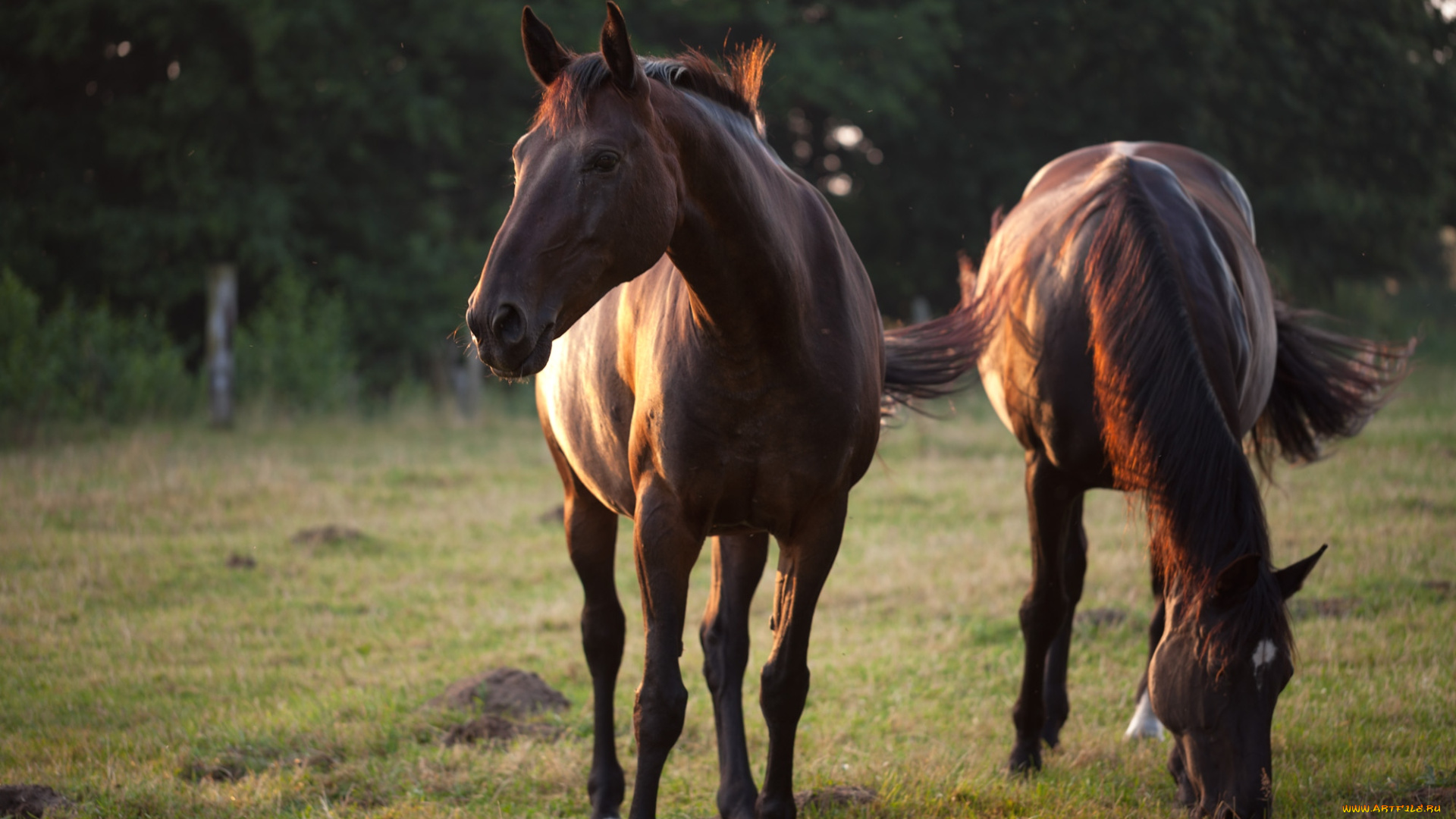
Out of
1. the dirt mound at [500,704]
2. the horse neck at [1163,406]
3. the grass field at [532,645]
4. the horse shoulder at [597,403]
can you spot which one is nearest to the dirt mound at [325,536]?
the grass field at [532,645]

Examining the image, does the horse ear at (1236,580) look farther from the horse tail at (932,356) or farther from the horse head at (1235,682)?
the horse tail at (932,356)

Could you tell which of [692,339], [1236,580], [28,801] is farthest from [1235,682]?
[28,801]

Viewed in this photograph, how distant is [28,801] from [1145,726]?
4014mm

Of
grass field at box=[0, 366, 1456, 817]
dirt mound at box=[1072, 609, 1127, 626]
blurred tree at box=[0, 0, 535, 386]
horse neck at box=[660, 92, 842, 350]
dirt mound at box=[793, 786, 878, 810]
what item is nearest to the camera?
horse neck at box=[660, 92, 842, 350]

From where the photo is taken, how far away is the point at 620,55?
7.73 feet

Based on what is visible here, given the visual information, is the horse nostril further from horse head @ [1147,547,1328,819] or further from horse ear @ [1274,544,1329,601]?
horse ear @ [1274,544,1329,601]

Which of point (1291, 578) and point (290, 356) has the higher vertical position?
point (1291, 578)

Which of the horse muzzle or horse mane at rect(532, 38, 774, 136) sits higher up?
horse mane at rect(532, 38, 774, 136)

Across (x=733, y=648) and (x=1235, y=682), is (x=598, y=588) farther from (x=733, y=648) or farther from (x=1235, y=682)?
(x=1235, y=682)

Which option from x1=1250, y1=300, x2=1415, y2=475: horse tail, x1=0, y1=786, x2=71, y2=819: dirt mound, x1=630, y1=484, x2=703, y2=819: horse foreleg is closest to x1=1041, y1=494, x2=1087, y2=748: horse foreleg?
x1=1250, y1=300, x2=1415, y2=475: horse tail

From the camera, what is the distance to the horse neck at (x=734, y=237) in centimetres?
265

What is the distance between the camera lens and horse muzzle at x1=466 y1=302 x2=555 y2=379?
2.19 meters

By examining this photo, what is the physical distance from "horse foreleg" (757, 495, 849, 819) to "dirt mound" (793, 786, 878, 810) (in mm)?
290

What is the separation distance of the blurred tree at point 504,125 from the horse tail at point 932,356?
33.1 feet
